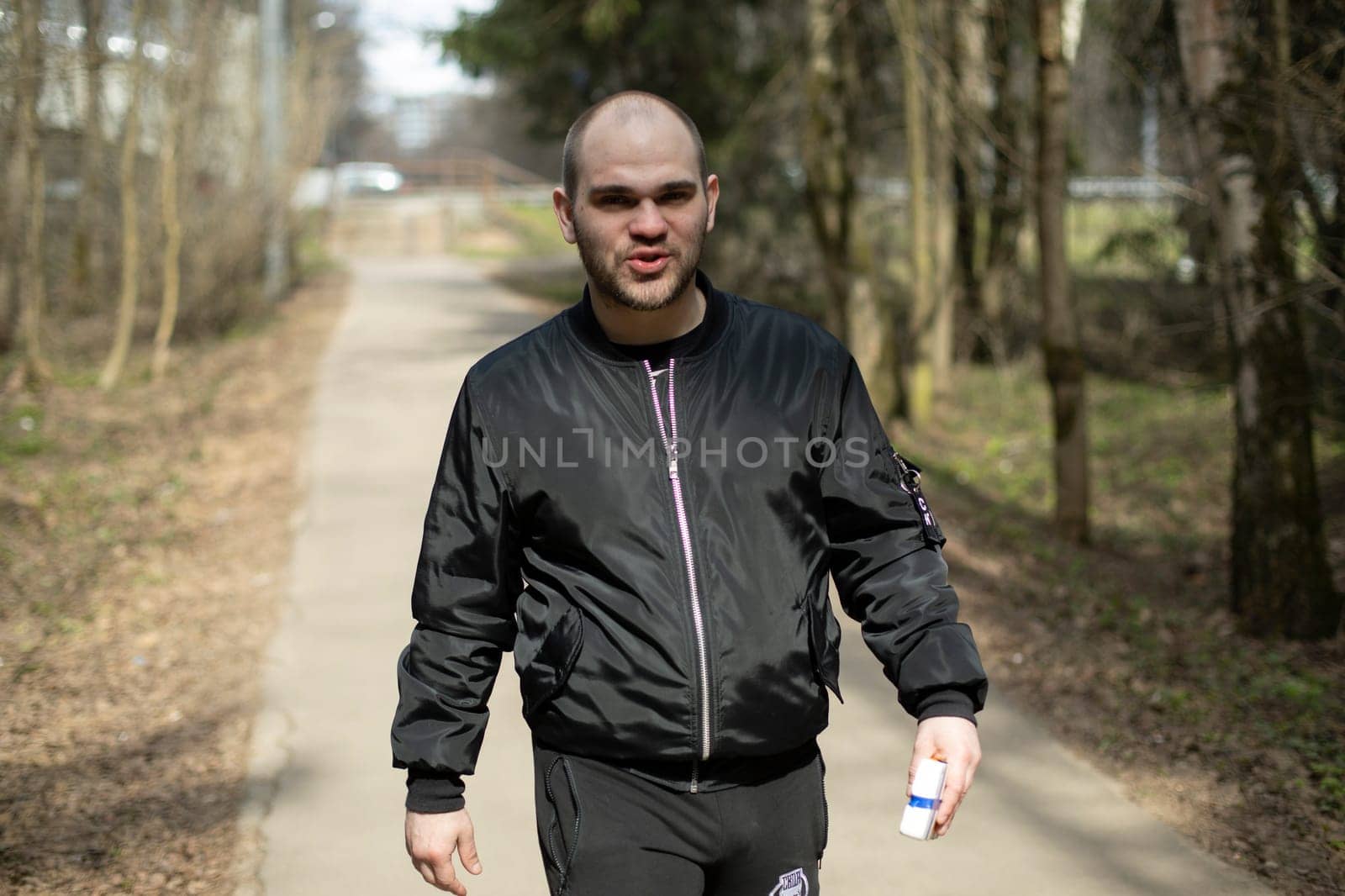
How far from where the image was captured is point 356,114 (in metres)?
76.7

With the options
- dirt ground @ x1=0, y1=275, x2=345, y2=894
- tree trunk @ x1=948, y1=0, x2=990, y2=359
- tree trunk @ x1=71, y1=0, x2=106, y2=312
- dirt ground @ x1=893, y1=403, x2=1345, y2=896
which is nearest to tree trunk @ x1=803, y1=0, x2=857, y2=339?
tree trunk @ x1=948, y1=0, x2=990, y2=359

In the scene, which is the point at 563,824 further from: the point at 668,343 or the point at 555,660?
the point at 668,343

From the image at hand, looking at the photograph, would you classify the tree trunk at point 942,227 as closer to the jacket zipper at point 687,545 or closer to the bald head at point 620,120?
the bald head at point 620,120

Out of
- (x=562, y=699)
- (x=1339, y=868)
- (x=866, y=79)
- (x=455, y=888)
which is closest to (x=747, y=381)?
(x=562, y=699)

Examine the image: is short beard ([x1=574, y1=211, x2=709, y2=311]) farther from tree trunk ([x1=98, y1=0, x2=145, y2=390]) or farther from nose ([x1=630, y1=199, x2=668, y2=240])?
tree trunk ([x1=98, y1=0, x2=145, y2=390])

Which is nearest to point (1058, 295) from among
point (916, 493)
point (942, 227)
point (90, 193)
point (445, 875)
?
point (942, 227)

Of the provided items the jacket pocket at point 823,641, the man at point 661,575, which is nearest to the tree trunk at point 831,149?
the man at point 661,575

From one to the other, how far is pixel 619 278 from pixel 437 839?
3.42 ft

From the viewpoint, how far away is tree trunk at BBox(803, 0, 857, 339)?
1197 cm

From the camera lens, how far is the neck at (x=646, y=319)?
2354 mm

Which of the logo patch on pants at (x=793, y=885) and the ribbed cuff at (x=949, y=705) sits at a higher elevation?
the ribbed cuff at (x=949, y=705)

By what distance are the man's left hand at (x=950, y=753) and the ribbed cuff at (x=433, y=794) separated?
31.8 inches

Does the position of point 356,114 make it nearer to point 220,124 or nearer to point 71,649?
point 220,124

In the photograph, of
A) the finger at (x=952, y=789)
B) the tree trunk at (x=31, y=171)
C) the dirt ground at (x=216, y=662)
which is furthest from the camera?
the tree trunk at (x=31, y=171)
